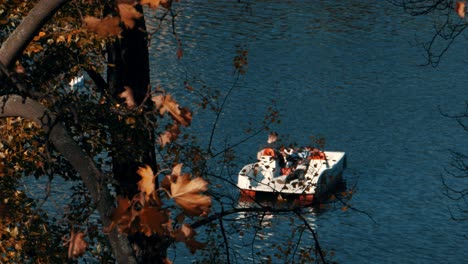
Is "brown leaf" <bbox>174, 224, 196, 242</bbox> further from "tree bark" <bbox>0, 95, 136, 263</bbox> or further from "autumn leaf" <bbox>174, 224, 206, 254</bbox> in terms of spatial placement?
"tree bark" <bbox>0, 95, 136, 263</bbox>

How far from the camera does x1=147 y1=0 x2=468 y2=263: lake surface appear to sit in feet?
134

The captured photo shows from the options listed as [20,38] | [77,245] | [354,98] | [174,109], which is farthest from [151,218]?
[354,98]

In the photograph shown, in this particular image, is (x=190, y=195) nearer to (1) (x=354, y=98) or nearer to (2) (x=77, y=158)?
(2) (x=77, y=158)

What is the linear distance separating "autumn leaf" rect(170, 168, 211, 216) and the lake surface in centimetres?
3205

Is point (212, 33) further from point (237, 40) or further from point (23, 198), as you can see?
point (23, 198)

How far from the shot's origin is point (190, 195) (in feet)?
13.3

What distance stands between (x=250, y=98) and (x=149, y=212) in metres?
53.1

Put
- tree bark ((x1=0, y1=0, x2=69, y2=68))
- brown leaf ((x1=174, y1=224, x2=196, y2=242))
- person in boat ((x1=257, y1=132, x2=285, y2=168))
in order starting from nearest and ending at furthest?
brown leaf ((x1=174, y1=224, x2=196, y2=242)) < tree bark ((x1=0, y1=0, x2=69, y2=68)) < person in boat ((x1=257, y1=132, x2=285, y2=168))

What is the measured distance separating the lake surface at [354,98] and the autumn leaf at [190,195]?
105 ft

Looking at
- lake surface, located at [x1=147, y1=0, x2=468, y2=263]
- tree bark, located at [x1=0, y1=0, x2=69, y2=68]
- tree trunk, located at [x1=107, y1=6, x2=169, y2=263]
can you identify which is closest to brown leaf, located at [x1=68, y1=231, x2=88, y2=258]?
tree bark, located at [x1=0, y1=0, x2=69, y2=68]

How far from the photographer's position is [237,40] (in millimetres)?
69000

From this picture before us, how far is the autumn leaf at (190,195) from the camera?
13.2ft

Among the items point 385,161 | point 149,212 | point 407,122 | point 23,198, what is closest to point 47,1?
point 149,212

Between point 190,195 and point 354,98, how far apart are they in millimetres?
55792
